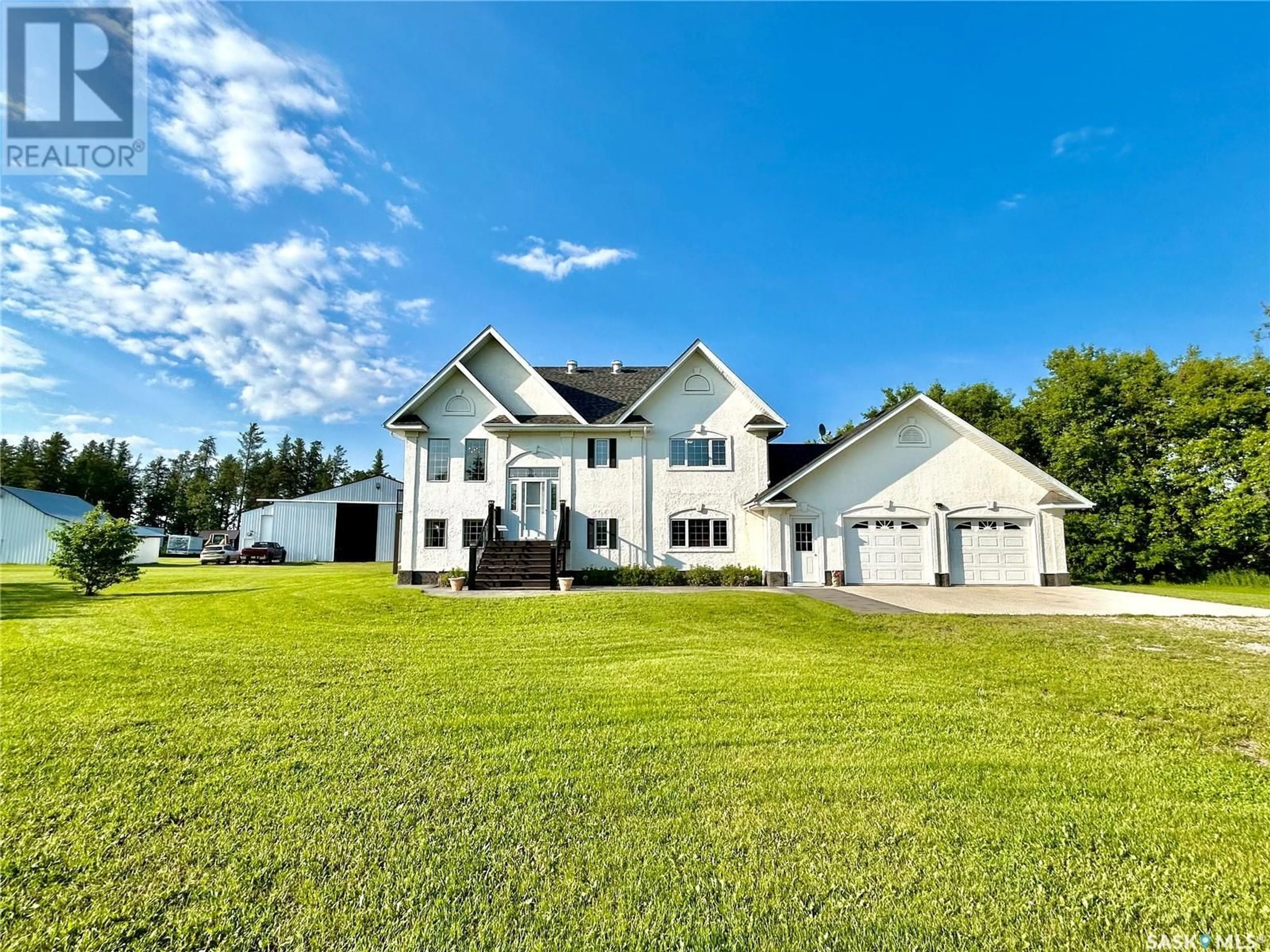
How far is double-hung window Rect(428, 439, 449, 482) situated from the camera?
19.7 metres

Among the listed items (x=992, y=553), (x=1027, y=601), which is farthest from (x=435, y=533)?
(x=992, y=553)

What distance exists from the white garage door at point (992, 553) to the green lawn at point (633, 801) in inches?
399

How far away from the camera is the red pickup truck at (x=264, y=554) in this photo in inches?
1339

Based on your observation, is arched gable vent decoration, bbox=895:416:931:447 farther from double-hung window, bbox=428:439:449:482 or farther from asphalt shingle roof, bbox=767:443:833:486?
double-hung window, bbox=428:439:449:482

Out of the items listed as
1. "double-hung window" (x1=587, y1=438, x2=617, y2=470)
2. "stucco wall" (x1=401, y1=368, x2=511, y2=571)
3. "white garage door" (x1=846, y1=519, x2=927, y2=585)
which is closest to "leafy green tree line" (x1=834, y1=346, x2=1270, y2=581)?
"white garage door" (x1=846, y1=519, x2=927, y2=585)

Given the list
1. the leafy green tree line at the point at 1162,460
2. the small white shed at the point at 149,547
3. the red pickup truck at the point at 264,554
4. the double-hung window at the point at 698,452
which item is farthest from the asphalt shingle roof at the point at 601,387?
the small white shed at the point at 149,547

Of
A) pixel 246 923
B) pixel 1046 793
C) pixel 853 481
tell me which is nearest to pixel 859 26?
pixel 853 481

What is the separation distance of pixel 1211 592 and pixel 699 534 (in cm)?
1809

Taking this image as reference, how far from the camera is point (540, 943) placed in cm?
245

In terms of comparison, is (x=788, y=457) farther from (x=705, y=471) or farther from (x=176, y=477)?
(x=176, y=477)

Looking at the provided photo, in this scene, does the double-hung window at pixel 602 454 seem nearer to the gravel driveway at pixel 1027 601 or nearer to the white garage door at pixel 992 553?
the gravel driveway at pixel 1027 601

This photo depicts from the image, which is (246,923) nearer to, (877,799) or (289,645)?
(877,799)

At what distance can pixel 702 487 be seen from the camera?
64.8 feet

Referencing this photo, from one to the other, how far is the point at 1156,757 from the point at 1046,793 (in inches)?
61.1
